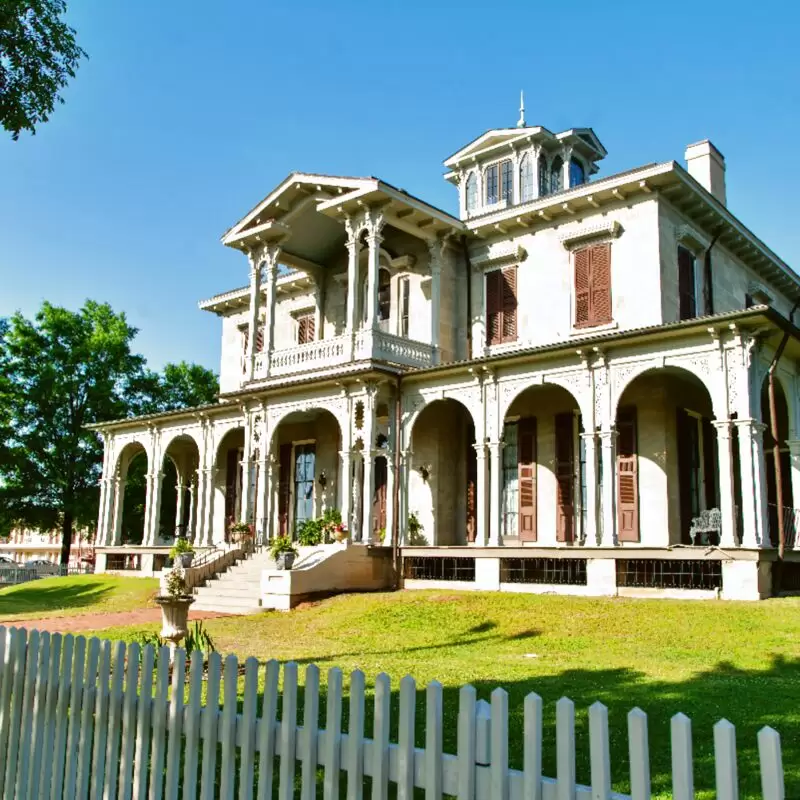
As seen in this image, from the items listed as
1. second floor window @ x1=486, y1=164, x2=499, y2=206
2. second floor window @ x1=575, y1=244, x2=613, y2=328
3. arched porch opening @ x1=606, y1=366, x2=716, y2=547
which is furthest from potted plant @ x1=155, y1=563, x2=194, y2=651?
second floor window @ x1=486, y1=164, x2=499, y2=206

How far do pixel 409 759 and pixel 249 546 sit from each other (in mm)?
20914

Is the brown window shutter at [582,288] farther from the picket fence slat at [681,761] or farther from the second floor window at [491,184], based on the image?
the picket fence slat at [681,761]

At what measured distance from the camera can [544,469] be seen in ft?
72.2

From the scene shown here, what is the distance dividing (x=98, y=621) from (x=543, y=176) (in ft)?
65.1

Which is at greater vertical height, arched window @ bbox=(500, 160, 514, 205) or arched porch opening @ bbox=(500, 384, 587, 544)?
arched window @ bbox=(500, 160, 514, 205)

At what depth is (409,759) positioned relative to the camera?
355 centimetres

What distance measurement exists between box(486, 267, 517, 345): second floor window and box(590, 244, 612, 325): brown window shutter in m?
2.37

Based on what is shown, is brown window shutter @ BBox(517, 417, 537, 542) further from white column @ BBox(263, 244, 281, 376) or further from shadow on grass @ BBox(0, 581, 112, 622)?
shadow on grass @ BBox(0, 581, 112, 622)

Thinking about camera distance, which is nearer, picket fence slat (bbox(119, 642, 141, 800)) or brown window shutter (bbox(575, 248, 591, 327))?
picket fence slat (bbox(119, 642, 141, 800))

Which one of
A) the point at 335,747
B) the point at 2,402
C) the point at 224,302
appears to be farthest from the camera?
the point at 2,402

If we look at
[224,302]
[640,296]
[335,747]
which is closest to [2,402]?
[224,302]

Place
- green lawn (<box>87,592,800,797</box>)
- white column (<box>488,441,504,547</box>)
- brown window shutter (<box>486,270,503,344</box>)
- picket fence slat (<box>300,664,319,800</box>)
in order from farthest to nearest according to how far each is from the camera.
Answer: brown window shutter (<box>486,270,503,344</box>), white column (<box>488,441,504,547</box>), green lawn (<box>87,592,800,797</box>), picket fence slat (<box>300,664,319,800</box>)

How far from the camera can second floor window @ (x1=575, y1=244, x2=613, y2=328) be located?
2181 cm

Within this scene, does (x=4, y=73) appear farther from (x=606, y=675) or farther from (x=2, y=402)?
(x=2, y=402)
